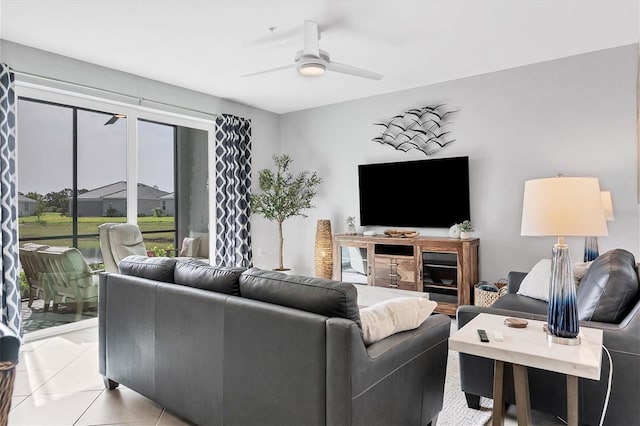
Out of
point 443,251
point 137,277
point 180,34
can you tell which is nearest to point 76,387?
point 137,277

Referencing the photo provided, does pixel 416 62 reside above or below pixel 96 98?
above

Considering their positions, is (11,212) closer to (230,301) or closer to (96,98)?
(96,98)

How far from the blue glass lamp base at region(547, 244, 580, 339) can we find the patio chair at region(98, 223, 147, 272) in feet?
11.7

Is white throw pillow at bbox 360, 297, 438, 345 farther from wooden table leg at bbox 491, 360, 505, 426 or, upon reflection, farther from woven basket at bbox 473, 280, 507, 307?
woven basket at bbox 473, 280, 507, 307

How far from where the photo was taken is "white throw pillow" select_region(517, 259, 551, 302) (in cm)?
306

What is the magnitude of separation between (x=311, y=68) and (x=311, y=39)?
210mm

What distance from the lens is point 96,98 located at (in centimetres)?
411

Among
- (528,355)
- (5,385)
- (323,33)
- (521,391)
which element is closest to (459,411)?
(521,391)

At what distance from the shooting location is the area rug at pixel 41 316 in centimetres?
372

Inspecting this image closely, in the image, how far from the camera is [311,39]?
3.12m

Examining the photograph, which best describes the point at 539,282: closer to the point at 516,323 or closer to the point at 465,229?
the point at 465,229

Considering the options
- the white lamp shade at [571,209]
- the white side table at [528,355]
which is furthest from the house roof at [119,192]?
the white lamp shade at [571,209]

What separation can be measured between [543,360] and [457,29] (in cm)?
273

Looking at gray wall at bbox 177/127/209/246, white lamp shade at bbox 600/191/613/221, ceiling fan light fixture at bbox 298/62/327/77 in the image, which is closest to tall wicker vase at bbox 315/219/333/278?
→ gray wall at bbox 177/127/209/246
